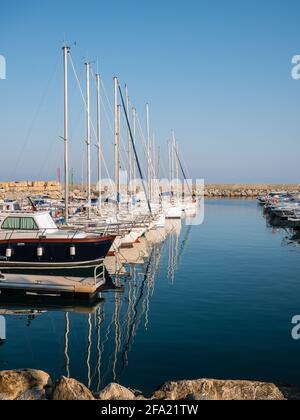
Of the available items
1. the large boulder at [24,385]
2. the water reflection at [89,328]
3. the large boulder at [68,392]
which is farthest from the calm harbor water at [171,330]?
the large boulder at [68,392]

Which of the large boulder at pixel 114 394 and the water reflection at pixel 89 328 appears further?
the water reflection at pixel 89 328

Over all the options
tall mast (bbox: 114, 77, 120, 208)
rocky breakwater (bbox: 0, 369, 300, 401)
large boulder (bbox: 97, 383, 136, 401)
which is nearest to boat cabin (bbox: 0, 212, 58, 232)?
rocky breakwater (bbox: 0, 369, 300, 401)

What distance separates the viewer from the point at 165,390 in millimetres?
8805

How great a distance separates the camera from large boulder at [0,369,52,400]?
810 cm

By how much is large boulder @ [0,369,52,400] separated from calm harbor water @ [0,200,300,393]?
5.92 ft

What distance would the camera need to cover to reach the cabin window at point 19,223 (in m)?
19.2

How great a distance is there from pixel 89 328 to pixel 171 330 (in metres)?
2.68

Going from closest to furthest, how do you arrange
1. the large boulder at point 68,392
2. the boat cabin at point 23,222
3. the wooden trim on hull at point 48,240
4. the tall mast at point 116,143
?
the large boulder at point 68,392 < the wooden trim on hull at point 48,240 < the boat cabin at point 23,222 < the tall mast at point 116,143

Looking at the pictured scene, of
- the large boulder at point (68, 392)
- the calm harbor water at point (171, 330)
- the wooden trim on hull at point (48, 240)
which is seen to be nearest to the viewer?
the large boulder at point (68, 392)

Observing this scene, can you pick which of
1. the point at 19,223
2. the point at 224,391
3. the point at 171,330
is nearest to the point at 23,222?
the point at 19,223

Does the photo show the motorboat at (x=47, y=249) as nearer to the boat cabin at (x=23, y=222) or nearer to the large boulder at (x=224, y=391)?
the boat cabin at (x=23, y=222)

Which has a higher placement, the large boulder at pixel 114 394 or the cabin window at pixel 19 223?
the cabin window at pixel 19 223

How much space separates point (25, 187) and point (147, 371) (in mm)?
88938

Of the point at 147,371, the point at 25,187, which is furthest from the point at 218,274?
the point at 25,187
